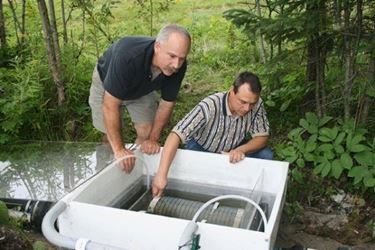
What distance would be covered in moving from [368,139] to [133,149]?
5.70 feet

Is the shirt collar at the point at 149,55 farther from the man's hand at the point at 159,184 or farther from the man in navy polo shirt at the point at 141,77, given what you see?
the man's hand at the point at 159,184

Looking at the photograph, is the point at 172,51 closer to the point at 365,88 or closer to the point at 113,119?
the point at 113,119

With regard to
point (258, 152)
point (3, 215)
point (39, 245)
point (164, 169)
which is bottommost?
point (39, 245)

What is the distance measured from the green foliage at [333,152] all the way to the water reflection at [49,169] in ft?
4.26

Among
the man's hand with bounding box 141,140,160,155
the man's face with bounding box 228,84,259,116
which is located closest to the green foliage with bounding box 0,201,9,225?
the man's hand with bounding box 141,140,160,155

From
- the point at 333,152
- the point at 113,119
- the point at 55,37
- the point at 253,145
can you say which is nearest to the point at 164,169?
the point at 113,119

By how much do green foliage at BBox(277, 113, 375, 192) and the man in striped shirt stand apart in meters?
0.22

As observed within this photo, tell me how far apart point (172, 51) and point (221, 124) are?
2.38ft

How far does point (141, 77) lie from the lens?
2961mm

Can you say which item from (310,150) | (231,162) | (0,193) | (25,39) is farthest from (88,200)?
(25,39)

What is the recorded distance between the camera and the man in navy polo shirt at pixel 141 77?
2680 mm

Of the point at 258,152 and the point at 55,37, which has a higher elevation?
the point at 55,37

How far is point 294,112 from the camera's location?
13.3 ft

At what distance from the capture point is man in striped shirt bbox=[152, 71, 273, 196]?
2.86 metres
